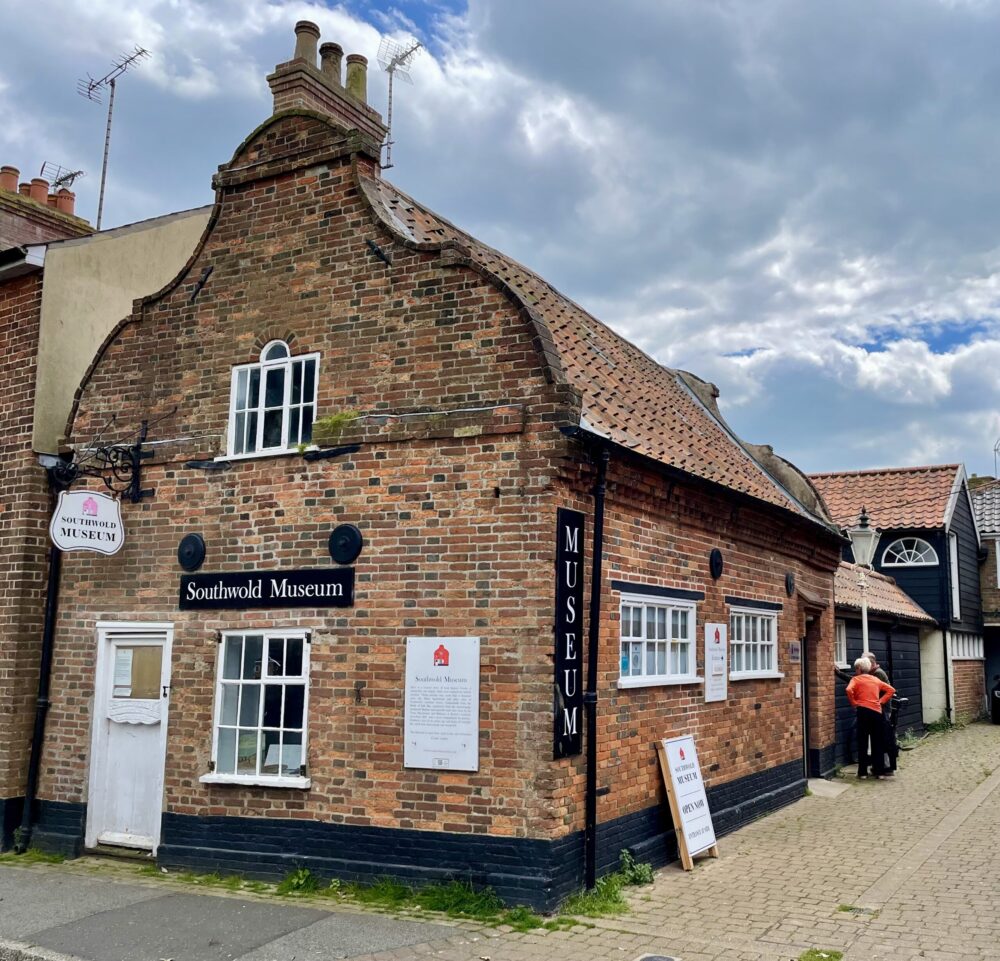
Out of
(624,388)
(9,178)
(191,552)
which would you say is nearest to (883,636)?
(624,388)

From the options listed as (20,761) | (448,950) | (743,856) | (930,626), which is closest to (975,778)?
(743,856)

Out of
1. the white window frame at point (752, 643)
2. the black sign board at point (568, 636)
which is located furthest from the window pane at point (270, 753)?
the white window frame at point (752, 643)

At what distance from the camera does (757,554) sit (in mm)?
12531

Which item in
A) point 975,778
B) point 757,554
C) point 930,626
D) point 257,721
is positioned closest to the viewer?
point 257,721

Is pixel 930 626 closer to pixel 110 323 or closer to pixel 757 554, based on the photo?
pixel 757 554

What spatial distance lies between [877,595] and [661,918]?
585 inches

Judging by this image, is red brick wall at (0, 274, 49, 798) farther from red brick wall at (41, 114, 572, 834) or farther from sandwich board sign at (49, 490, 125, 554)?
sandwich board sign at (49, 490, 125, 554)

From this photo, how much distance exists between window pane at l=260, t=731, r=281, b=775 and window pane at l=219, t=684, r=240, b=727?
43 cm

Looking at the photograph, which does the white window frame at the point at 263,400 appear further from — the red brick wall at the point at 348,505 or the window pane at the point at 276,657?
the window pane at the point at 276,657

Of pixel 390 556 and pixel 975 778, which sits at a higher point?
pixel 390 556

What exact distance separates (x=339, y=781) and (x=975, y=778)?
1107 centimetres

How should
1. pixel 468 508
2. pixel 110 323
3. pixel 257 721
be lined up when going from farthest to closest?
pixel 110 323, pixel 257 721, pixel 468 508

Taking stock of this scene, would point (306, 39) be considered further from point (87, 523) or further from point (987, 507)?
point (987, 507)

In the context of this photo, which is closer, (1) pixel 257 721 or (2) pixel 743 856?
(1) pixel 257 721
